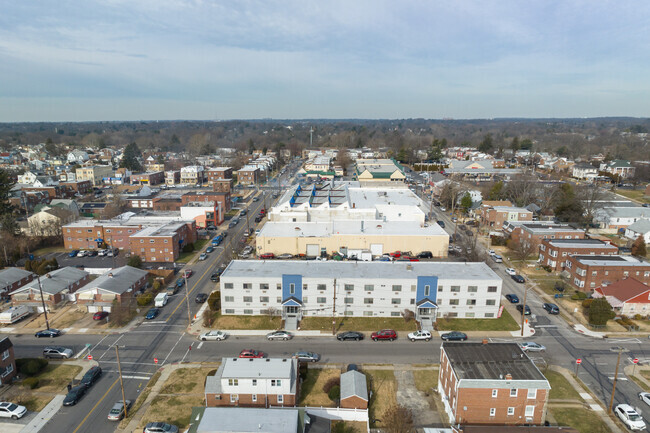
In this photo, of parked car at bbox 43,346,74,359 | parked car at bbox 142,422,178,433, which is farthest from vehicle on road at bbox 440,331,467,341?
parked car at bbox 43,346,74,359

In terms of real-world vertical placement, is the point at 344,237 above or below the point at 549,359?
above

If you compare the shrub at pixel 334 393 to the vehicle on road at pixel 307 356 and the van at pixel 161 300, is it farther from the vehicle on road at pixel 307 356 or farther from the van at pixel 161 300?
the van at pixel 161 300

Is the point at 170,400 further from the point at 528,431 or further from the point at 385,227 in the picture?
the point at 385,227

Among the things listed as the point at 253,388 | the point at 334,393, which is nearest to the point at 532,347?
the point at 334,393

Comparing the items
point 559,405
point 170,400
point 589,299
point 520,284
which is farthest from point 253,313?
point 589,299

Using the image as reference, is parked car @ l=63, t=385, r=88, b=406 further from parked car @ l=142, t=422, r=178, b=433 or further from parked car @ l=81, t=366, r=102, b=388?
parked car @ l=142, t=422, r=178, b=433

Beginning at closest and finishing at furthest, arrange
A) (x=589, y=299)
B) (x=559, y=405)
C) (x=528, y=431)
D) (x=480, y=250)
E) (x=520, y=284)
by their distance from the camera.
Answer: (x=528, y=431)
(x=559, y=405)
(x=589, y=299)
(x=520, y=284)
(x=480, y=250)

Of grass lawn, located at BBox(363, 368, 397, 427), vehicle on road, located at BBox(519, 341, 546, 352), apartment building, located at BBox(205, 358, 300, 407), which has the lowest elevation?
grass lawn, located at BBox(363, 368, 397, 427)
